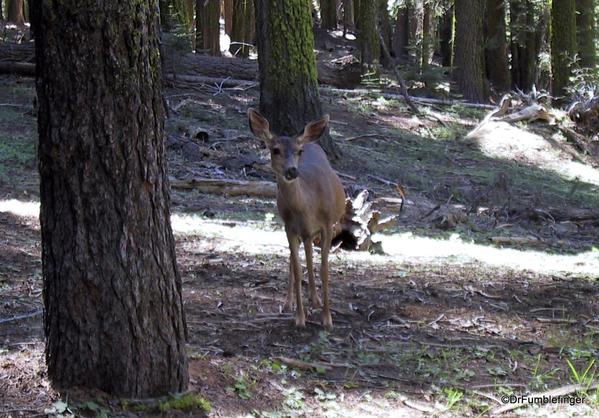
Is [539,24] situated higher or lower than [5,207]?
higher

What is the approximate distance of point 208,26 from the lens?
1039 inches

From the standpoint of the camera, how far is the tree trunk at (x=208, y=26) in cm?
2595

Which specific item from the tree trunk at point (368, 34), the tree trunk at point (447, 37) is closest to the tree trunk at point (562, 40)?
the tree trunk at point (368, 34)

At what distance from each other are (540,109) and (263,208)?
10759 mm

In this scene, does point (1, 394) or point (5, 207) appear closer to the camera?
point (1, 394)

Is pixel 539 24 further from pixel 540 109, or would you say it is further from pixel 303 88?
pixel 303 88

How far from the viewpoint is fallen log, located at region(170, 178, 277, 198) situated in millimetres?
12359

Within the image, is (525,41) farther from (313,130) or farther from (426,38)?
(313,130)

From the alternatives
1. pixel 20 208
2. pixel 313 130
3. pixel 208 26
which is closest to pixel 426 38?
pixel 208 26

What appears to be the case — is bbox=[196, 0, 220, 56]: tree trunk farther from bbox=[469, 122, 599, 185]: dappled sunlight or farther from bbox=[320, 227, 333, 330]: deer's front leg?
bbox=[320, 227, 333, 330]: deer's front leg

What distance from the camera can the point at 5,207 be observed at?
1021 centimetres

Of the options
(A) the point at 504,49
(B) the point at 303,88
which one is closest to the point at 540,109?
(B) the point at 303,88

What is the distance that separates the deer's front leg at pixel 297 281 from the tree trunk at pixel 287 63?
7091 millimetres

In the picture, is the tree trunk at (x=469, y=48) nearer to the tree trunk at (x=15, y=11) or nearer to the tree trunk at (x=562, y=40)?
the tree trunk at (x=562, y=40)
